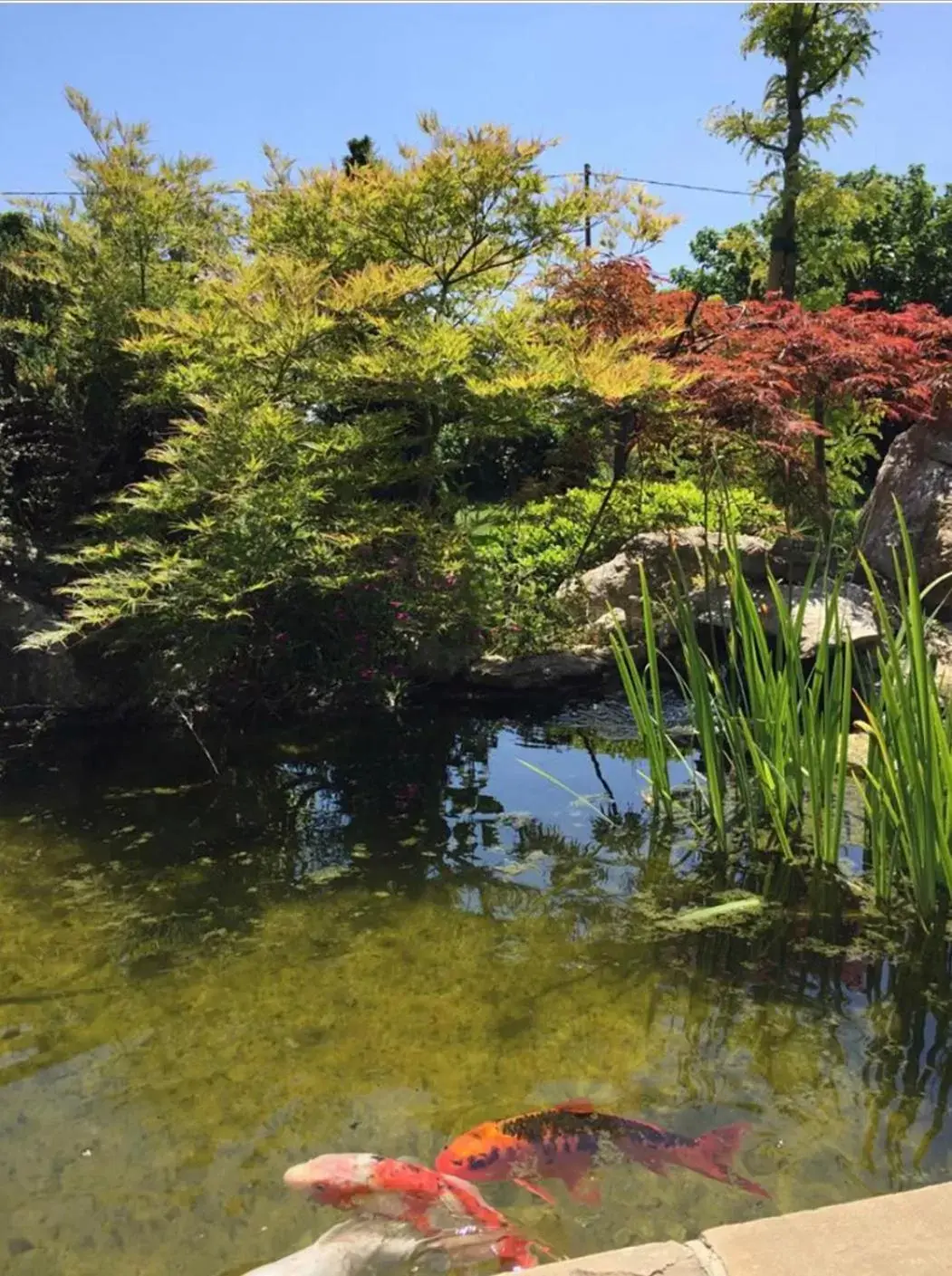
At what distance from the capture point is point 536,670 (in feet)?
17.0

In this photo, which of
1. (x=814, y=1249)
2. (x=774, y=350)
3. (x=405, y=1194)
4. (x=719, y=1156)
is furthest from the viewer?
(x=774, y=350)

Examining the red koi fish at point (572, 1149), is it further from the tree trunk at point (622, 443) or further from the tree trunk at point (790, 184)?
the tree trunk at point (790, 184)

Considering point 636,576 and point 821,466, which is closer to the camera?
point 636,576

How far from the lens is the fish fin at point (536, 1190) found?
5.77 ft

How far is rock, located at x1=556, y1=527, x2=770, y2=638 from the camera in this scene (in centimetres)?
544

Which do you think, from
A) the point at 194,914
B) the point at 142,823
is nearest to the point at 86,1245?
the point at 194,914

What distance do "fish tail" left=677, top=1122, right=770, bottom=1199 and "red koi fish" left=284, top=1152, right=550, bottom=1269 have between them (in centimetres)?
39

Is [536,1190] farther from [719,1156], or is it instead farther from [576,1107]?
[719,1156]

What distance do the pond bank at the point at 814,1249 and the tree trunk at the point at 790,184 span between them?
30.2ft

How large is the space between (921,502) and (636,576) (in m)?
1.92

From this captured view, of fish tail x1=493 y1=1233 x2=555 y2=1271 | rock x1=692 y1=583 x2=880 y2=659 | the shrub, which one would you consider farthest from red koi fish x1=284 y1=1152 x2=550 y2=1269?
the shrub

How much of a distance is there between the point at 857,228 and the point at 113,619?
40.1ft

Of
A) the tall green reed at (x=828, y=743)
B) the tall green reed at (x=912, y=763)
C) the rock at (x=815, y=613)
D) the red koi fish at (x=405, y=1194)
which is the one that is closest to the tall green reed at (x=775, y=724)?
the tall green reed at (x=828, y=743)

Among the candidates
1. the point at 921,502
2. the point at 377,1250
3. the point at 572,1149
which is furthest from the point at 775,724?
the point at 921,502
